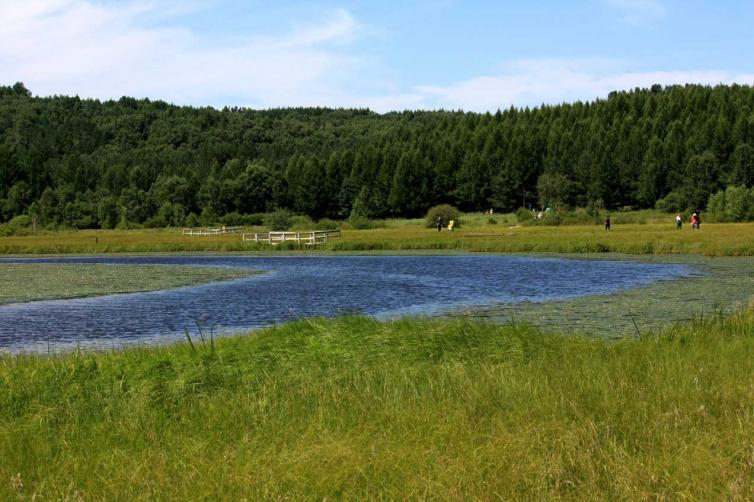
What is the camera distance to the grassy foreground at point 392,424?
25.3ft

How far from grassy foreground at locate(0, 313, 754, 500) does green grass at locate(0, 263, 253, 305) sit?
79.0ft

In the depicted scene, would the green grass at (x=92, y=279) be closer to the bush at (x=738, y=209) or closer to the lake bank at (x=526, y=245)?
the lake bank at (x=526, y=245)

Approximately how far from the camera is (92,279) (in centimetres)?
4631

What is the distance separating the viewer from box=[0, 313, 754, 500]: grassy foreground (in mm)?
7699

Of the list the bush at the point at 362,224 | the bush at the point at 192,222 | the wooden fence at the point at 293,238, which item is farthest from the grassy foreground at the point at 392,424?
the bush at the point at 192,222

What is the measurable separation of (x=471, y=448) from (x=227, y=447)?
288 centimetres

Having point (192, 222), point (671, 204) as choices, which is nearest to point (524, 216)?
point (671, 204)

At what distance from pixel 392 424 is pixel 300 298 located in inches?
943

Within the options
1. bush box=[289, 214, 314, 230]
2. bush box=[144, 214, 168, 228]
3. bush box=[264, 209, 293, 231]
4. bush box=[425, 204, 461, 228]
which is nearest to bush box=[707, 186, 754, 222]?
bush box=[425, 204, 461, 228]

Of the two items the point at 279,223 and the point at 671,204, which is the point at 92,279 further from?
the point at 671,204

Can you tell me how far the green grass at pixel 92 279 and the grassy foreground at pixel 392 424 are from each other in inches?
948

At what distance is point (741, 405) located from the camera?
9.40 meters

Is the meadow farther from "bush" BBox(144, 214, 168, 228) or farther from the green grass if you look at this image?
"bush" BBox(144, 214, 168, 228)

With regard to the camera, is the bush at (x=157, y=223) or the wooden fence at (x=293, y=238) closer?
the wooden fence at (x=293, y=238)
